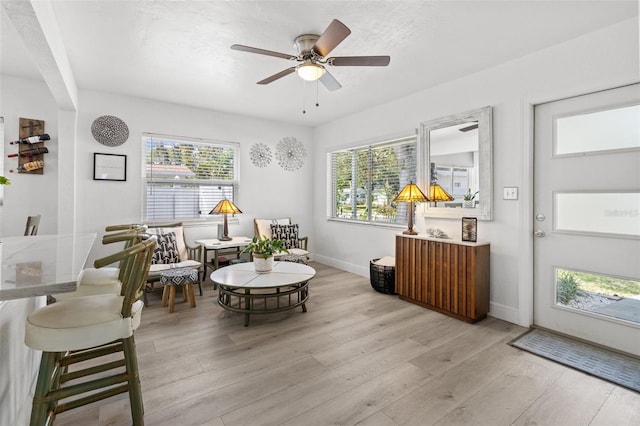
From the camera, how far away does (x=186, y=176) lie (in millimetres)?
4875

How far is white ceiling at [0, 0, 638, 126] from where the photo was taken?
2.32 m

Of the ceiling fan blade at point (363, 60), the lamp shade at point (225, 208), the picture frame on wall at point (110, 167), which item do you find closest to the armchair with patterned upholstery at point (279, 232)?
the lamp shade at point (225, 208)

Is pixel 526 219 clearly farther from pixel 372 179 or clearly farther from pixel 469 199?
pixel 372 179

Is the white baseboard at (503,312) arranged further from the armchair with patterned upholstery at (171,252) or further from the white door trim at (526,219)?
the armchair with patterned upholstery at (171,252)

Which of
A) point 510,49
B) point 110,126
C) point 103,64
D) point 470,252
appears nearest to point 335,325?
point 470,252

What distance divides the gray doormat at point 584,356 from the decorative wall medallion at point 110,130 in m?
5.19

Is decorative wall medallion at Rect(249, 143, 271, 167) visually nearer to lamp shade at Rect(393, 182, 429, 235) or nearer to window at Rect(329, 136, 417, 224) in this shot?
window at Rect(329, 136, 417, 224)

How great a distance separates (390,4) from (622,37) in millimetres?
1921

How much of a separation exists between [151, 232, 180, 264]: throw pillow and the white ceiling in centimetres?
197

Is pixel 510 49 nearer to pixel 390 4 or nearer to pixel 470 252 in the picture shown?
pixel 390 4

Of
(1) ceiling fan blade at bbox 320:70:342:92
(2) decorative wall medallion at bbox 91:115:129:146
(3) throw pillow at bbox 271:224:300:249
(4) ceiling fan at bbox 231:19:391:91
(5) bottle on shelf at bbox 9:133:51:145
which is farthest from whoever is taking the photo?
(3) throw pillow at bbox 271:224:300:249

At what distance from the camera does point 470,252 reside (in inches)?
123

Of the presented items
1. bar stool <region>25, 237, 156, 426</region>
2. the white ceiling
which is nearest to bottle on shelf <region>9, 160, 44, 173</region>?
the white ceiling

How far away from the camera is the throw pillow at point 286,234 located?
5152 millimetres
